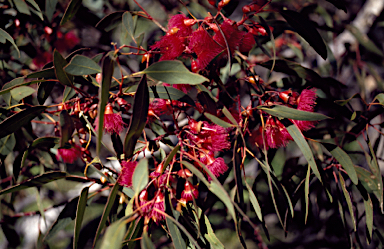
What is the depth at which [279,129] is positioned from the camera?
0.53 meters

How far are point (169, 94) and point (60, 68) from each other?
20cm

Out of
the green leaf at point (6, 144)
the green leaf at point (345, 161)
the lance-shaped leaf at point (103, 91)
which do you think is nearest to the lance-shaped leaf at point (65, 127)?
the lance-shaped leaf at point (103, 91)

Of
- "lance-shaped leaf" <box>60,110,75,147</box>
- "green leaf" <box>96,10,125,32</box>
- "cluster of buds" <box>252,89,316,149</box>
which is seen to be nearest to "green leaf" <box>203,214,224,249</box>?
"cluster of buds" <box>252,89,316,149</box>

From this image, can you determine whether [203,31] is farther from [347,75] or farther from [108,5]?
[347,75]

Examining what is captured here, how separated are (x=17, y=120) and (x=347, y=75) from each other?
4.64ft

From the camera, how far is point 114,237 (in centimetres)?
31

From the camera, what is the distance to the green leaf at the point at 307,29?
0.48 meters

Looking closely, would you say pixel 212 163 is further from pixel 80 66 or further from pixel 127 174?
pixel 80 66

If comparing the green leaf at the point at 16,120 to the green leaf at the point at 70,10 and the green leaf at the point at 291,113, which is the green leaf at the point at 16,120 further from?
the green leaf at the point at 291,113

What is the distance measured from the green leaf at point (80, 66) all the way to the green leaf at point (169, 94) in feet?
0.38

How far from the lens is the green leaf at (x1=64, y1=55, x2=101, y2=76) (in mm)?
420

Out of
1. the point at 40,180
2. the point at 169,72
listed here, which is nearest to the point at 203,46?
the point at 169,72

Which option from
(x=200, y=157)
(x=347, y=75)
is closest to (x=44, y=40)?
(x=200, y=157)

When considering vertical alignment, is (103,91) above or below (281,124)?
above
